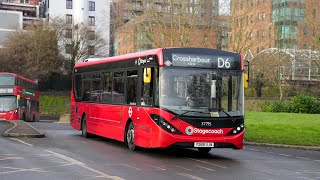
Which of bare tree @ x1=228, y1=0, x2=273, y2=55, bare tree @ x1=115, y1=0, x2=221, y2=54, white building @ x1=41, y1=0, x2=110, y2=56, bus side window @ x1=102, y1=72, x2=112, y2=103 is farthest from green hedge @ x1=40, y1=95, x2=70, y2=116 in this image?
bus side window @ x1=102, y1=72, x2=112, y2=103

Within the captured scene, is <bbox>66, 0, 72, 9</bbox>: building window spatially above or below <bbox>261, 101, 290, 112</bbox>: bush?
above

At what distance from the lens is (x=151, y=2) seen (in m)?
35.3

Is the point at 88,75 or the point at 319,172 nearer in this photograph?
the point at 319,172

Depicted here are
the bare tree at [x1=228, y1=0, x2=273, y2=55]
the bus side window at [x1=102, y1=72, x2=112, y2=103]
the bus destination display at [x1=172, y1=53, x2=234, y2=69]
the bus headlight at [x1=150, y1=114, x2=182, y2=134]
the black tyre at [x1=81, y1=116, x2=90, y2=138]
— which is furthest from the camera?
the bare tree at [x1=228, y1=0, x2=273, y2=55]

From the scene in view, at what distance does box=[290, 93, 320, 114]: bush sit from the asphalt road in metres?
25.8

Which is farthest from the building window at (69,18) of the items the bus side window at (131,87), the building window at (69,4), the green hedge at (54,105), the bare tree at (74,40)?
the bus side window at (131,87)

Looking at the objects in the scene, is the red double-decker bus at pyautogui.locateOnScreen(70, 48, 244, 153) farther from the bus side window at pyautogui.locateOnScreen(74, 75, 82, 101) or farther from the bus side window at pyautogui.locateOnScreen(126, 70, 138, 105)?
the bus side window at pyautogui.locateOnScreen(74, 75, 82, 101)

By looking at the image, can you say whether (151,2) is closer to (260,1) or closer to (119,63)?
(260,1)

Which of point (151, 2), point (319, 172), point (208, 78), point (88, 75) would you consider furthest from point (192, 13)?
point (319, 172)

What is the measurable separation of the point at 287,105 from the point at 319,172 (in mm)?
34453

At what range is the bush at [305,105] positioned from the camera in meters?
44.6

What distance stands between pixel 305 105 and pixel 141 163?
33519mm

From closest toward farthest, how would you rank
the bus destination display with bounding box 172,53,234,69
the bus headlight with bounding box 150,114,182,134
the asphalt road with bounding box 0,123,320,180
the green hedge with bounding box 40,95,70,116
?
1. the asphalt road with bounding box 0,123,320,180
2. the bus headlight with bounding box 150,114,182,134
3. the bus destination display with bounding box 172,53,234,69
4. the green hedge with bounding box 40,95,70,116

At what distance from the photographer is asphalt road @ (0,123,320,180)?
11.6 metres
